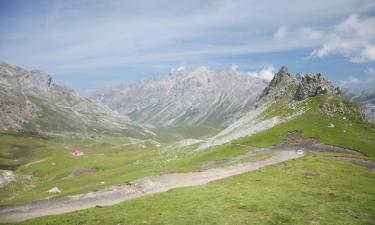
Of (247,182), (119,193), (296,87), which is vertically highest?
(296,87)

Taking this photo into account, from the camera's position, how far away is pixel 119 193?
210ft

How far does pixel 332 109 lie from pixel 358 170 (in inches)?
2156

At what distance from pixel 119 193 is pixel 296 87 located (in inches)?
4606

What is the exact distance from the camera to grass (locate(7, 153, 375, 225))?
36656 millimetres

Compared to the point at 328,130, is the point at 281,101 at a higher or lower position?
higher

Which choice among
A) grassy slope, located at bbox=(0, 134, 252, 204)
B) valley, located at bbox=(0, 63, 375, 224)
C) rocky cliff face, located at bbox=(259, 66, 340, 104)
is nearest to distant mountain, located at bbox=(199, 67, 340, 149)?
rocky cliff face, located at bbox=(259, 66, 340, 104)

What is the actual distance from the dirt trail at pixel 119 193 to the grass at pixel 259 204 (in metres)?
9.42

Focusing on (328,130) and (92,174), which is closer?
(92,174)

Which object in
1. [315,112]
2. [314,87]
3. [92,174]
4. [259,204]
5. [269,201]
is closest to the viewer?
[259,204]

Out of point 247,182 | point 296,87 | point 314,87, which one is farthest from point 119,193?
point 296,87

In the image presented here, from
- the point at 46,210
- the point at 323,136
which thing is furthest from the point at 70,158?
the point at 323,136

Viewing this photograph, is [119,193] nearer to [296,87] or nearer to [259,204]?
[259,204]

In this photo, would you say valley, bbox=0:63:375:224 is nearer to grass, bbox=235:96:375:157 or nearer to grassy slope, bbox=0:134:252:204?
grass, bbox=235:96:375:157

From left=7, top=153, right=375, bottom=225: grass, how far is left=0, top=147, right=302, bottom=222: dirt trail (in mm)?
9424
